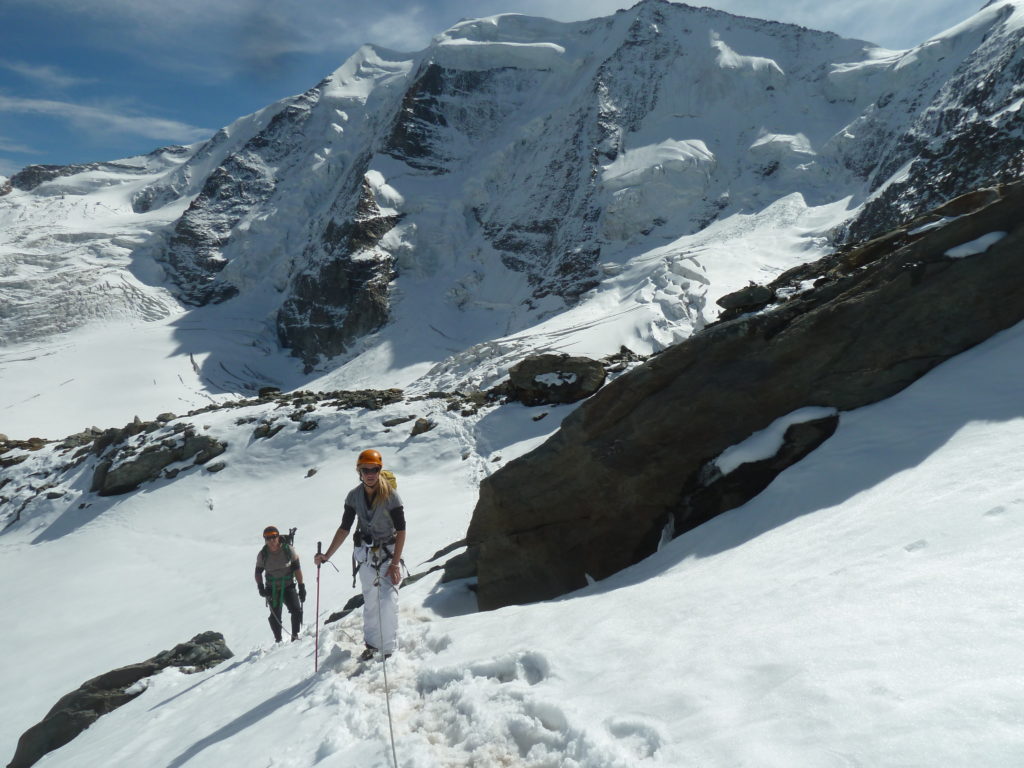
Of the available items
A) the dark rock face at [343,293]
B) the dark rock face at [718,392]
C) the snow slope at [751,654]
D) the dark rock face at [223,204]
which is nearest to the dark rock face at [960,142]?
the dark rock face at [718,392]

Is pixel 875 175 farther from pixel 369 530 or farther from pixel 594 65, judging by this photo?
pixel 369 530

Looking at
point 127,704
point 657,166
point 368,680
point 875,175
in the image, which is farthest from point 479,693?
point 657,166

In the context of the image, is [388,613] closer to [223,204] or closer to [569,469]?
[569,469]

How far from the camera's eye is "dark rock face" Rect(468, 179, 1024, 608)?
21.6 ft

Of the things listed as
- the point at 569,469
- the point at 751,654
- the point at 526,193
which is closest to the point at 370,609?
the point at 569,469

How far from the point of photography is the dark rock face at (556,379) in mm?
21953

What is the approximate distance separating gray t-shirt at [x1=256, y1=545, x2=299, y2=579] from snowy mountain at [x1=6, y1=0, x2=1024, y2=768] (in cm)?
98

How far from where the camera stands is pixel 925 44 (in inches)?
3130

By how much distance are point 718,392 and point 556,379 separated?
14.9 m

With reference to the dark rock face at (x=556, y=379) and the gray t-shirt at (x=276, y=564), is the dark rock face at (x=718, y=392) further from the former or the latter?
the dark rock face at (x=556, y=379)

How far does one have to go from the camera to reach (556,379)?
22.3m

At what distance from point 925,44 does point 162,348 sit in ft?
348

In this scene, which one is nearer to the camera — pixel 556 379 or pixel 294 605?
pixel 294 605

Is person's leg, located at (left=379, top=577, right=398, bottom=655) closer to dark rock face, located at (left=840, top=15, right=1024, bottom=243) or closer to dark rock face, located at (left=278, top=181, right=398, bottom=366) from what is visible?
dark rock face, located at (left=840, top=15, right=1024, bottom=243)
